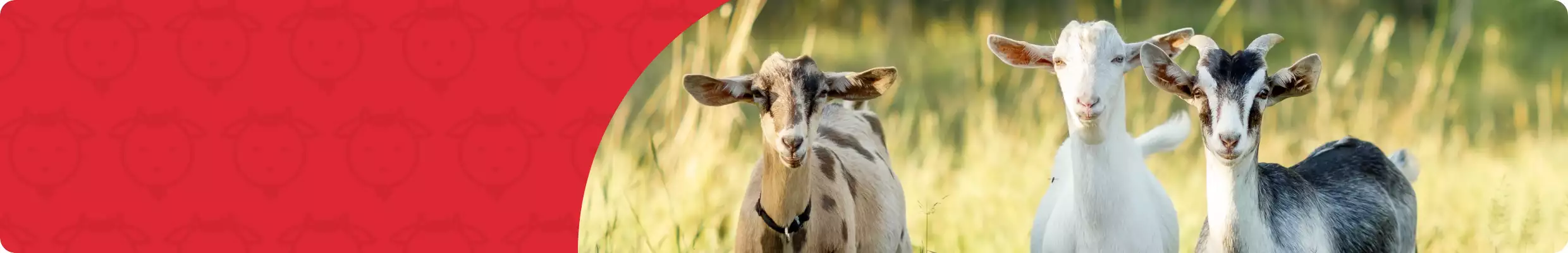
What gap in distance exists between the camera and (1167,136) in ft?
24.3

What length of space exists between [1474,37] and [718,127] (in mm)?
3337

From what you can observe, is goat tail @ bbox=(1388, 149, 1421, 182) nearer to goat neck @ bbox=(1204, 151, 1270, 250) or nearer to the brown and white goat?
goat neck @ bbox=(1204, 151, 1270, 250)

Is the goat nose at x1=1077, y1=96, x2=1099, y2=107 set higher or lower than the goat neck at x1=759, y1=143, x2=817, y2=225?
higher

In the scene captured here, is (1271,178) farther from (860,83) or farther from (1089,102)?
(860,83)

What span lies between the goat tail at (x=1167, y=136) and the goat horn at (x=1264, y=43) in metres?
1.21

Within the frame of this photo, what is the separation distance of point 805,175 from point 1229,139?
5.04ft

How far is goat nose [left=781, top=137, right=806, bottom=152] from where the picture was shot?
5.86 metres

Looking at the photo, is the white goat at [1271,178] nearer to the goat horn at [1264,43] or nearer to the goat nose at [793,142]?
the goat horn at [1264,43]

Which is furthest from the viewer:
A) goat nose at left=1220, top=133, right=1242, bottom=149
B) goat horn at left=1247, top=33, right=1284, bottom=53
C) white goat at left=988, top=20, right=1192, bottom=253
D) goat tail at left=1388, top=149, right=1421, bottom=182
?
goat tail at left=1388, top=149, right=1421, bottom=182

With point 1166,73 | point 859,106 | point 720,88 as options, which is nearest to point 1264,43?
point 1166,73

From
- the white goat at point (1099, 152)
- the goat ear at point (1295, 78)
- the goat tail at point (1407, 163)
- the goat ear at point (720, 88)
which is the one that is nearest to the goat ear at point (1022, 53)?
the white goat at point (1099, 152)

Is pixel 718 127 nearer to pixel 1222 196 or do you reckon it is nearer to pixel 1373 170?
pixel 1222 196

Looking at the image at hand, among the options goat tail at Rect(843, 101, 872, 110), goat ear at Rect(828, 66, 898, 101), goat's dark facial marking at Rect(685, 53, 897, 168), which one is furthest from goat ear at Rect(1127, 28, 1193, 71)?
goat tail at Rect(843, 101, 872, 110)

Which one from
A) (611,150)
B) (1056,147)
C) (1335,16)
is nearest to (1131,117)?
(1056,147)
